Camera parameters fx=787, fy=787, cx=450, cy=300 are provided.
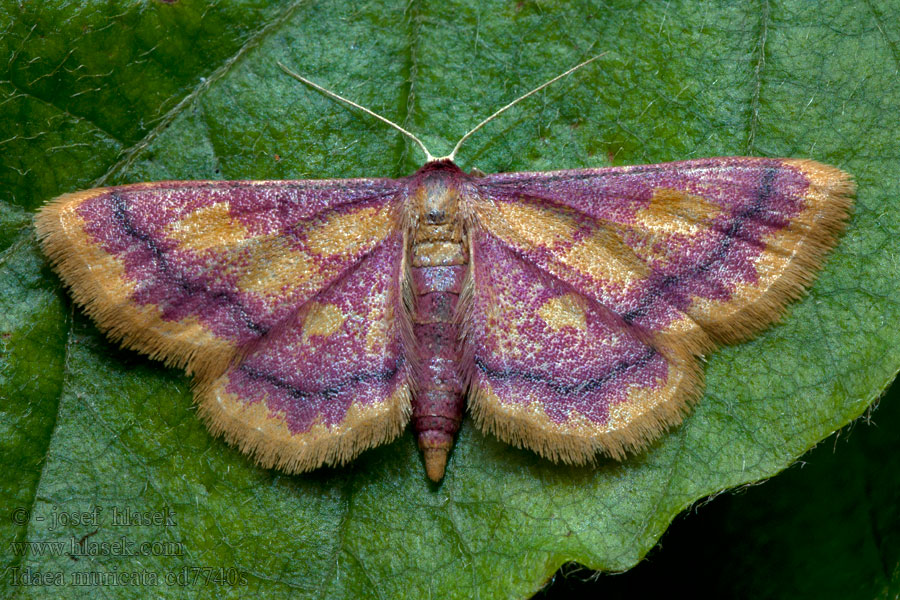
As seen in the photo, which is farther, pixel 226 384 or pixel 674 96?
pixel 674 96

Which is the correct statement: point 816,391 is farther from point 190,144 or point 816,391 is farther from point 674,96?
point 190,144

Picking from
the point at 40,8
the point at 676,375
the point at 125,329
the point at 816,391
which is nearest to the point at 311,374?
the point at 125,329

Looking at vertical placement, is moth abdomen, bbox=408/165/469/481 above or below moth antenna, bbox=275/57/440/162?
below

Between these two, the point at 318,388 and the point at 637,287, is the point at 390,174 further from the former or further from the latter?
the point at 637,287

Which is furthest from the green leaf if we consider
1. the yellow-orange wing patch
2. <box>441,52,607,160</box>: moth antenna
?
the yellow-orange wing patch

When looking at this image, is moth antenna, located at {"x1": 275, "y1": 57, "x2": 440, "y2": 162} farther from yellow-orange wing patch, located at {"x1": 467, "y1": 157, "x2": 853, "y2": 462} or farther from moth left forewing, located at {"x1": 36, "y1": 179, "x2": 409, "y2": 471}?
yellow-orange wing patch, located at {"x1": 467, "y1": 157, "x2": 853, "y2": 462}

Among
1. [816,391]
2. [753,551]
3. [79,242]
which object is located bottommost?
[753,551]

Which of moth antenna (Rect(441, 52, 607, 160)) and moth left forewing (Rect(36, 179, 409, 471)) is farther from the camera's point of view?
moth antenna (Rect(441, 52, 607, 160))
